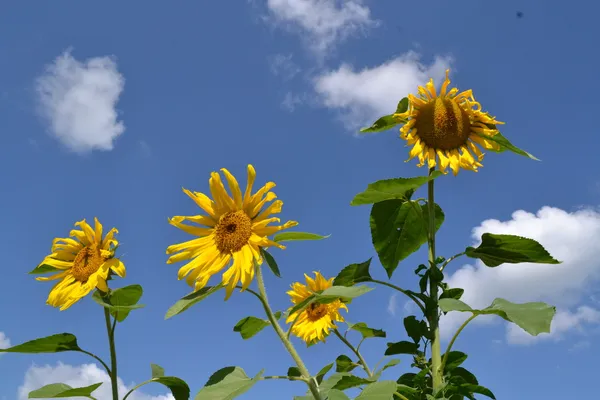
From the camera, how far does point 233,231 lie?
8.29 feet

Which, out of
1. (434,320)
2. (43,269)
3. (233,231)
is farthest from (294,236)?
(43,269)

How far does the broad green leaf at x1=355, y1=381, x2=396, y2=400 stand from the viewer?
219cm

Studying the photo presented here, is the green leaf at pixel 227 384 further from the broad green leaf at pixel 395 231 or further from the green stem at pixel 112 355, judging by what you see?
the broad green leaf at pixel 395 231

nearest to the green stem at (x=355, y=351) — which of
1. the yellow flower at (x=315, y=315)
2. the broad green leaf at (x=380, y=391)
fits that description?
the yellow flower at (x=315, y=315)

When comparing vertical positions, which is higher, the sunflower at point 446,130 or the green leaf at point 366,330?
the sunflower at point 446,130

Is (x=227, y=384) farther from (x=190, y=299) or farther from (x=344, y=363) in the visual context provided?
(x=344, y=363)

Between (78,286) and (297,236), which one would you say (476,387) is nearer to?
(297,236)

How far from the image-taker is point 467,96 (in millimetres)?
3316

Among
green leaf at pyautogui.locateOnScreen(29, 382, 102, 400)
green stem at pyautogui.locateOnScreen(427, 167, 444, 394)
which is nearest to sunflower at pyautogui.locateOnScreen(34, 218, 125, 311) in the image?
green leaf at pyautogui.locateOnScreen(29, 382, 102, 400)

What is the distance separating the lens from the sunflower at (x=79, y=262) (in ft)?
9.75

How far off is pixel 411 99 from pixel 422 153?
0.30m

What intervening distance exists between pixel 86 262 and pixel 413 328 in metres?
1.73

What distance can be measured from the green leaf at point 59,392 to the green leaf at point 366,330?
1.97m

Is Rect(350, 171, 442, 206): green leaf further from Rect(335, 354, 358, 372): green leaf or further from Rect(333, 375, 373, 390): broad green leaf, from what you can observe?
Rect(335, 354, 358, 372): green leaf
